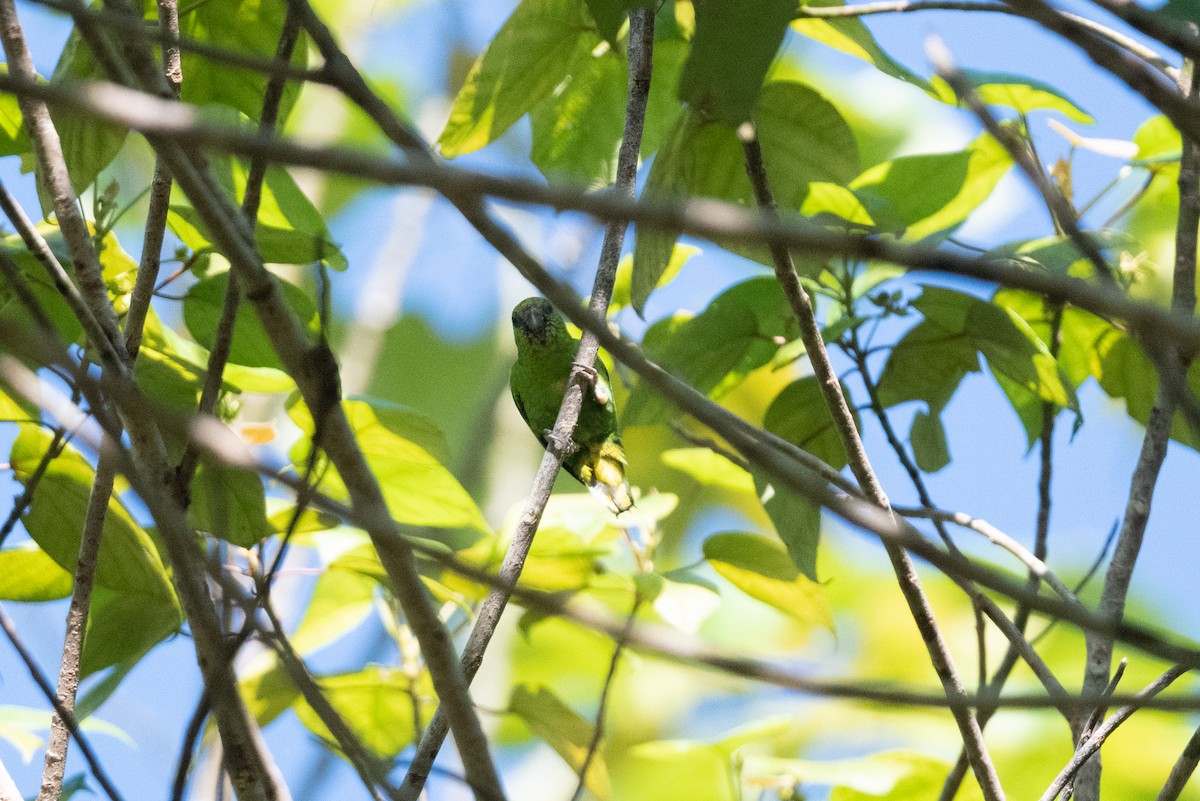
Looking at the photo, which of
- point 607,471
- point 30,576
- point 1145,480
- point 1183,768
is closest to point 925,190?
point 1145,480

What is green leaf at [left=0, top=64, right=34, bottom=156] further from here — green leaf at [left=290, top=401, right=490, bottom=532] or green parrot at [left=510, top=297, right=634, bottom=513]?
green parrot at [left=510, top=297, right=634, bottom=513]

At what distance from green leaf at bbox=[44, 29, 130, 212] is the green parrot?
1564 millimetres

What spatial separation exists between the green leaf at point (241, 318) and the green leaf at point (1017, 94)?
2.61 feet

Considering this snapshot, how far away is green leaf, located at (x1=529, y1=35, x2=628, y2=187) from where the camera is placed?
1467mm

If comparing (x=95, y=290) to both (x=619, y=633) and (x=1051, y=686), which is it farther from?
(x=1051, y=686)

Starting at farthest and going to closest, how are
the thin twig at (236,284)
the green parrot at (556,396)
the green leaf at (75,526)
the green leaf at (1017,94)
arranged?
the green parrot at (556,396), the green leaf at (1017,94), the green leaf at (75,526), the thin twig at (236,284)

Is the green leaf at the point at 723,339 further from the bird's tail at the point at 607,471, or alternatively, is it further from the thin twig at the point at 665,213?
the bird's tail at the point at 607,471

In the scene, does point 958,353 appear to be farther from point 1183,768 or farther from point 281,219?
point 281,219

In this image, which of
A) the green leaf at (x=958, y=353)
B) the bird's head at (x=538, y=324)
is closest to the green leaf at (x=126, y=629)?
the green leaf at (x=958, y=353)

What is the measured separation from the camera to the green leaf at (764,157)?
119 cm

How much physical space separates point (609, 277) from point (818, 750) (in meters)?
2.47

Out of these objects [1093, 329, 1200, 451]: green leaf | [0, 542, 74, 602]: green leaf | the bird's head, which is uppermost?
the bird's head

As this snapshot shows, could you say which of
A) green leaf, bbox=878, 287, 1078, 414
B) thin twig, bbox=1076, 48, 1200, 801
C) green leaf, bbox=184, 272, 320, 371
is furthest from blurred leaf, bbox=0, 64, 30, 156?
thin twig, bbox=1076, 48, 1200, 801

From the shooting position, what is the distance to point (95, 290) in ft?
3.54
